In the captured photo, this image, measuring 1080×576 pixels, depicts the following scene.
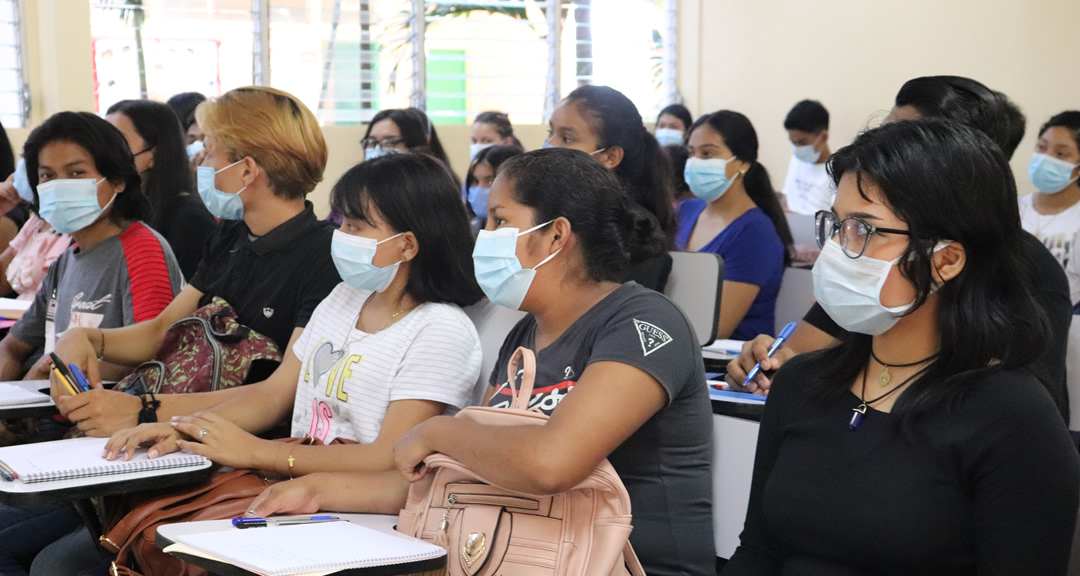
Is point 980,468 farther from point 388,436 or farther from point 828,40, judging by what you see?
point 828,40

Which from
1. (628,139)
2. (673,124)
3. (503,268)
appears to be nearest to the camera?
(503,268)

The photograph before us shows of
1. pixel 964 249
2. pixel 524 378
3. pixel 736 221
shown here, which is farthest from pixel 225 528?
pixel 736 221

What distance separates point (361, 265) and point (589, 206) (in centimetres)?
60

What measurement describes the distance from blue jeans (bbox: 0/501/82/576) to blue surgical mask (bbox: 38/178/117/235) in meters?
0.92

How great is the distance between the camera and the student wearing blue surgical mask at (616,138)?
10.7 feet

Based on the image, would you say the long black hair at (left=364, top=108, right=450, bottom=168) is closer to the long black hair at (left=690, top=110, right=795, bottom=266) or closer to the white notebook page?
the long black hair at (left=690, top=110, right=795, bottom=266)

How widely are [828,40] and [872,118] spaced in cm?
539

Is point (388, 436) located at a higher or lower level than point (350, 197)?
lower

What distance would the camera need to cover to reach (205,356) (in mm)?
2539

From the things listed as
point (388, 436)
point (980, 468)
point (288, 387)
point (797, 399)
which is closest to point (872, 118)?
point (797, 399)

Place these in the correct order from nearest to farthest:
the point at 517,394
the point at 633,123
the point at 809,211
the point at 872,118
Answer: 1. the point at 517,394
2. the point at 872,118
3. the point at 633,123
4. the point at 809,211

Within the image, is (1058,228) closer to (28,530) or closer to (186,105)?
(186,105)

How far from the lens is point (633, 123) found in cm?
332

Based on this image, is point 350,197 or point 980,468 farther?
point 350,197
